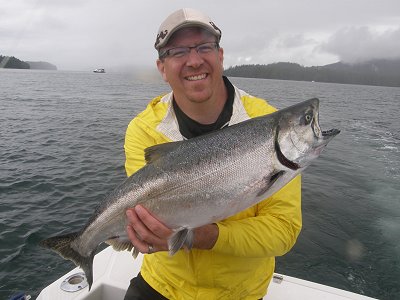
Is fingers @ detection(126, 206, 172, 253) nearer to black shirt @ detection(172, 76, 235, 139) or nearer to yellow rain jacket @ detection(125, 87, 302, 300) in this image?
yellow rain jacket @ detection(125, 87, 302, 300)

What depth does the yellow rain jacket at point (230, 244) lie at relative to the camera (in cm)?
327

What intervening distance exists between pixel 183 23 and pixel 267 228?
218cm

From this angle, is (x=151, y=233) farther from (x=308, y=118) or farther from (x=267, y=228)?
(x=308, y=118)

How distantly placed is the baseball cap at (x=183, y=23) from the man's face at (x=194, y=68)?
76 millimetres

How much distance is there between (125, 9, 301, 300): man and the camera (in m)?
3.23

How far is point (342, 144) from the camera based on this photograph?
2423 cm

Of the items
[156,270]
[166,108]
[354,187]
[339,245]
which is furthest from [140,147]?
[354,187]

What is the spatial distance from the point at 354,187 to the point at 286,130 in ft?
44.5

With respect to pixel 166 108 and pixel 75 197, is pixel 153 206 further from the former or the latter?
pixel 75 197

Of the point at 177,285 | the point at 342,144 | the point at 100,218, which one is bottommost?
the point at 342,144

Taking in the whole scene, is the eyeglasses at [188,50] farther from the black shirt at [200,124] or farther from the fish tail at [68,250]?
Result: the fish tail at [68,250]

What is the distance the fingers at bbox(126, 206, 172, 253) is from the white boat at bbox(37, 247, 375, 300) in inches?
83.4

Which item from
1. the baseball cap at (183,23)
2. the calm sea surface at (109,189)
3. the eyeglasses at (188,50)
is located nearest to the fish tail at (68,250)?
the eyeglasses at (188,50)

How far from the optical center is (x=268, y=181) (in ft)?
10.2
